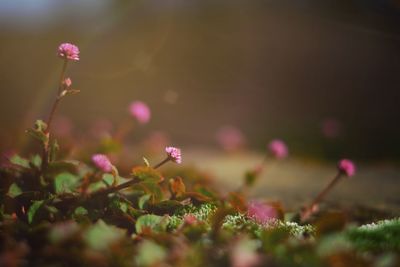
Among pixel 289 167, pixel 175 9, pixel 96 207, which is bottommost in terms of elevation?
pixel 96 207

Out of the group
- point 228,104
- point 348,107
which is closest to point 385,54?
point 348,107

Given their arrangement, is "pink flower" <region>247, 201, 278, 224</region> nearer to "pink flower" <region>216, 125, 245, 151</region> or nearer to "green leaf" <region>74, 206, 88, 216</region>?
"green leaf" <region>74, 206, 88, 216</region>

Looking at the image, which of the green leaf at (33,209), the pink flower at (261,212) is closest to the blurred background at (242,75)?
the pink flower at (261,212)

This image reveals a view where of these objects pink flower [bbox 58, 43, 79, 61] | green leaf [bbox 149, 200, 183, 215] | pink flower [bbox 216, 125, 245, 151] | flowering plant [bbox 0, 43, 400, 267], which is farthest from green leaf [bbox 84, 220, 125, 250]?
pink flower [bbox 216, 125, 245, 151]

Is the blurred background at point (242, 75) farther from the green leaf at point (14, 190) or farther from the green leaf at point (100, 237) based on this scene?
the green leaf at point (100, 237)

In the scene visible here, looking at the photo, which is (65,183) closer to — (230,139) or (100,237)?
(100,237)

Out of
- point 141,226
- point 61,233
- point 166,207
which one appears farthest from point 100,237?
point 166,207

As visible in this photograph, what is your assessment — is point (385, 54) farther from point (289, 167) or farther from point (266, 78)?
point (289, 167)
